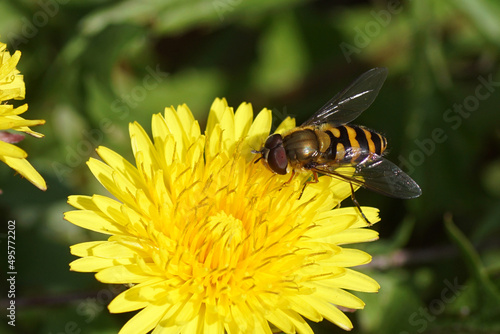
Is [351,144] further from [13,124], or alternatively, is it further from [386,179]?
[13,124]

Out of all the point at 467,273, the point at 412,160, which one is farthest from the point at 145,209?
the point at 467,273

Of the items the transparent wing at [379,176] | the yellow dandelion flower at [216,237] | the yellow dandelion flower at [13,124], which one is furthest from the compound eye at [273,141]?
the yellow dandelion flower at [13,124]

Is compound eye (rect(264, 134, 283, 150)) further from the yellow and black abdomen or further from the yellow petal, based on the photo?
the yellow petal

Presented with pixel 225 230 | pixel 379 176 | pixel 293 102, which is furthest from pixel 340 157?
pixel 293 102

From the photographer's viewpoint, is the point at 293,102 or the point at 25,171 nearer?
the point at 25,171

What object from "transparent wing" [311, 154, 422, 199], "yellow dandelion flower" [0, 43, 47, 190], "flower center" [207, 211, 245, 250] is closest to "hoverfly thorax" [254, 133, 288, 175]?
"transparent wing" [311, 154, 422, 199]

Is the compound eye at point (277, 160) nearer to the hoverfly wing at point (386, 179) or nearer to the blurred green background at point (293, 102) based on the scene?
the hoverfly wing at point (386, 179)

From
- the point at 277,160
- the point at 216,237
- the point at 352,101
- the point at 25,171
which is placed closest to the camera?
the point at 25,171
